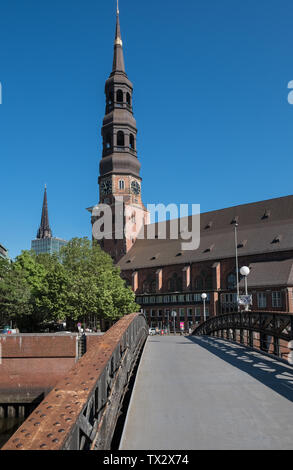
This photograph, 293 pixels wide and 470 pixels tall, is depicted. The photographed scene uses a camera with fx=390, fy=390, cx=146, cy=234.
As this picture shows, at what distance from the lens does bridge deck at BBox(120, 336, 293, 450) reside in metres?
4.51

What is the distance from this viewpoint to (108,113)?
7175 cm

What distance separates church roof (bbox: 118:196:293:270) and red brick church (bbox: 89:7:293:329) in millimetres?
144

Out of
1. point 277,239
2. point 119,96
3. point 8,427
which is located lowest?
point 8,427

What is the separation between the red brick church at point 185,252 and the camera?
52.7m

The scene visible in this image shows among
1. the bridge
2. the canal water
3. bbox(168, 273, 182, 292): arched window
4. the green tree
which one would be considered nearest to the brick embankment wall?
the canal water

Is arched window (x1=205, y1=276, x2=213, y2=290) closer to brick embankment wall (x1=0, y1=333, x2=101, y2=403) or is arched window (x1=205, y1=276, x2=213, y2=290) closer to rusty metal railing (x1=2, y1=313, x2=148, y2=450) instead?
brick embankment wall (x1=0, y1=333, x2=101, y2=403)

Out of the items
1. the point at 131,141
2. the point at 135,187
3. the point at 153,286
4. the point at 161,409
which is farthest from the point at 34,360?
the point at 131,141

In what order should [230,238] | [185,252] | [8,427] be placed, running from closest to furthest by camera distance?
[8,427]
[230,238]
[185,252]

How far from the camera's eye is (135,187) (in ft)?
A: 243

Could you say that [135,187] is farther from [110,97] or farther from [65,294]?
[65,294]

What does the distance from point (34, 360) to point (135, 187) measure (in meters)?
50.0

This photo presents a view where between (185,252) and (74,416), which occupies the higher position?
(185,252)
